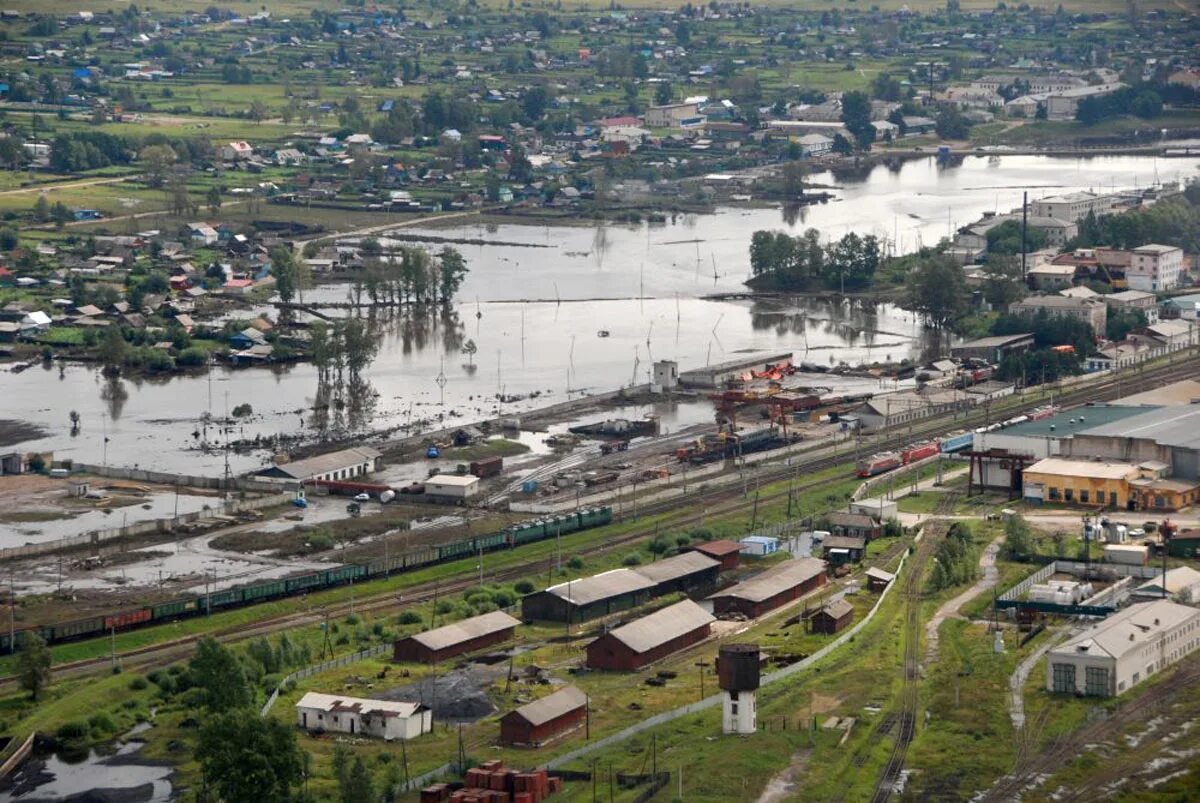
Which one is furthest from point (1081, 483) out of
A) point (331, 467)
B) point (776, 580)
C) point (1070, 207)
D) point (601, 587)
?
point (1070, 207)

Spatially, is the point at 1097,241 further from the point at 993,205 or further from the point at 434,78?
the point at 434,78

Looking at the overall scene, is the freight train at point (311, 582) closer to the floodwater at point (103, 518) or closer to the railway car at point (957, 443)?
the floodwater at point (103, 518)

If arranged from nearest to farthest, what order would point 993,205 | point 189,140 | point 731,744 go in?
point 731,744 < point 993,205 < point 189,140

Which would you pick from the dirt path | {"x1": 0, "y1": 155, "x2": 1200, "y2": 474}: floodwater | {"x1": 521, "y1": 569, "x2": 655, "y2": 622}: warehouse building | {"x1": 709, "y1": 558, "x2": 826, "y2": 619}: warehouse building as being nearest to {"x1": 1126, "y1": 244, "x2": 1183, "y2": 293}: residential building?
{"x1": 0, "y1": 155, "x2": 1200, "y2": 474}: floodwater

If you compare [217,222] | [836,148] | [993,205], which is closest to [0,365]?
[217,222]

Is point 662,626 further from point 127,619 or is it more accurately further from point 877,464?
point 877,464

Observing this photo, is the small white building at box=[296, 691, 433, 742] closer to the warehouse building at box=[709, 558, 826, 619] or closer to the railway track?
the railway track
